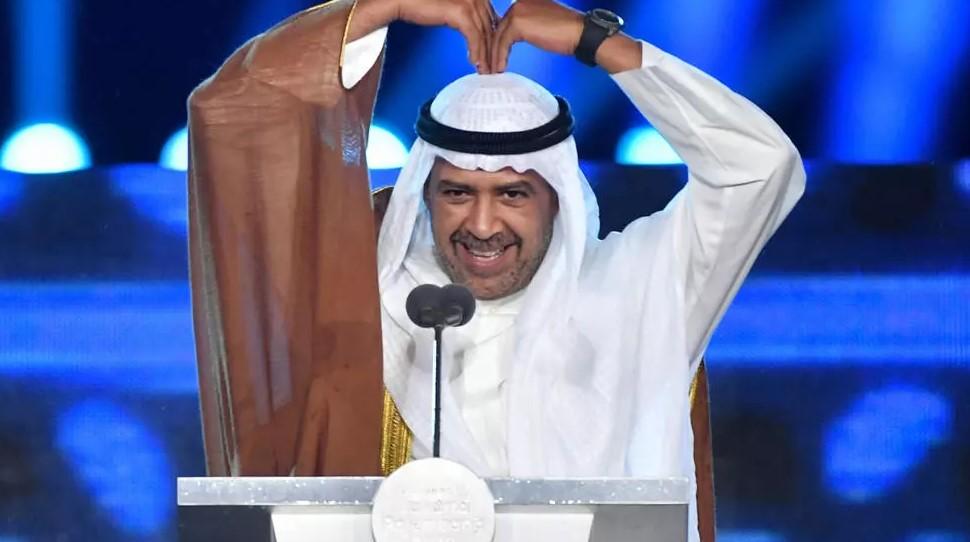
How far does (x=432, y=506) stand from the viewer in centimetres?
194

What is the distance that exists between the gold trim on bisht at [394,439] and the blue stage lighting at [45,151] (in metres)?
1.25

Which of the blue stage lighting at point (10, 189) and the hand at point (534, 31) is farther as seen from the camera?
the blue stage lighting at point (10, 189)

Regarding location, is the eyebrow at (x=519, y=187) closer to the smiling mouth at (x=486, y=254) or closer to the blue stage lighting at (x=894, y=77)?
the smiling mouth at (x=486, y=254)

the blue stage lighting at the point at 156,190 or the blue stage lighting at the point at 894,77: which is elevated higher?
the blue stage lighting at the point at 894,77

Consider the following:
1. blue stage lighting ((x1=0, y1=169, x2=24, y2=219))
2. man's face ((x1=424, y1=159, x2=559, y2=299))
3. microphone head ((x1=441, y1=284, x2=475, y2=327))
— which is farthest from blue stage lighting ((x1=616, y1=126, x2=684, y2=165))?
microphone head ((x1=441, y1=284, x2=475, y2=327))

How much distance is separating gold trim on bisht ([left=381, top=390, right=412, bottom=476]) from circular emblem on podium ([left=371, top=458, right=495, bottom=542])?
941 mm

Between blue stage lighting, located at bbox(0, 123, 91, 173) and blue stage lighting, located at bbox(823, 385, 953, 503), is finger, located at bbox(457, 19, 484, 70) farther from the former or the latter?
blue stage lighting, located at bbox(823, 385, 953, 503)

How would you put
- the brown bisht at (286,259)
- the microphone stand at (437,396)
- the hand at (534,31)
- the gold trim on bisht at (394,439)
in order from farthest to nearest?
the gold trim on bisht at (394,439), the hand at (534,31), the brown bisht at (286,259), the microphone stand at (437,396)

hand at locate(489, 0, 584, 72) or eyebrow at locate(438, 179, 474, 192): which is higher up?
hand at locate(489, 0, 584, 72)

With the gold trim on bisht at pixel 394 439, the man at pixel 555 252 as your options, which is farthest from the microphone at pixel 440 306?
the gold trim on bisht at pixel 394 439

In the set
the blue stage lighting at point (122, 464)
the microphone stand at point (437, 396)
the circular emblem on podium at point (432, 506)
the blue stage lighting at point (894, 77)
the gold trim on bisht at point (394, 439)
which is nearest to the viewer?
the circular emblem on podium at point (432, 506)

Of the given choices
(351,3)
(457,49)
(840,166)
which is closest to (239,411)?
(351,3)

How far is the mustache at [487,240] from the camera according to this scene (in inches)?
117

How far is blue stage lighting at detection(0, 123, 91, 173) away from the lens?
12.7ft
